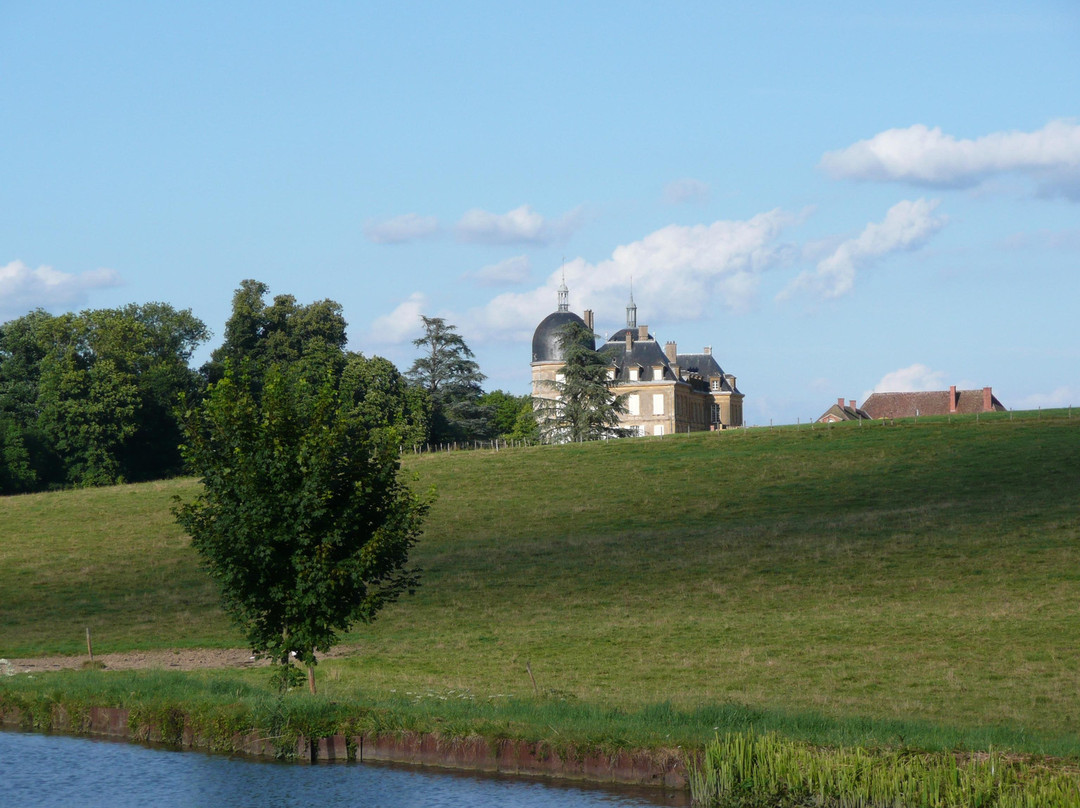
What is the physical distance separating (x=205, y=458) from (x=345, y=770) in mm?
6982

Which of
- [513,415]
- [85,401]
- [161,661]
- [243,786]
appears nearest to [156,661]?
[161,661]

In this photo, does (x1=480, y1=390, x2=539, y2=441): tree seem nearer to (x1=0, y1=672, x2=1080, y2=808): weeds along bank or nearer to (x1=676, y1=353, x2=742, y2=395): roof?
(x1=676, y1=353, x2=742, y2=395): roof

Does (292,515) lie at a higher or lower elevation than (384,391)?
lower

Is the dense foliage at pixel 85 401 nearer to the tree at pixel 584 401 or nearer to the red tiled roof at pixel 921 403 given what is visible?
the tree at pixel 584 401

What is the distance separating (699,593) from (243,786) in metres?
24.1

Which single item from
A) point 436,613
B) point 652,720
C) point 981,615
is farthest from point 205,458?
point 981,615

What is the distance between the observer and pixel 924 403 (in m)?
142

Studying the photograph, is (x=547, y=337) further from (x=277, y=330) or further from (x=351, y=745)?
(x=351, y=745)

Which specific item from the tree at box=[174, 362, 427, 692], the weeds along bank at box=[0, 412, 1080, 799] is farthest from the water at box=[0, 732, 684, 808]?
the tree at box=[174, 362, 427, 692]

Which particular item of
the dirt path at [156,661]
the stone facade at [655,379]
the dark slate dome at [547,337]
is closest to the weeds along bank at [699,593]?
the dirt path at [156,661]

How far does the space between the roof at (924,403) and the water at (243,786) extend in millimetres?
124399

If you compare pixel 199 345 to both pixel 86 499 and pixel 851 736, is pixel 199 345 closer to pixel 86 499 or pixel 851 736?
pixel 86 499

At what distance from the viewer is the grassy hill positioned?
2698 centimetres

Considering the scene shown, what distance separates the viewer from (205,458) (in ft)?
74.6
